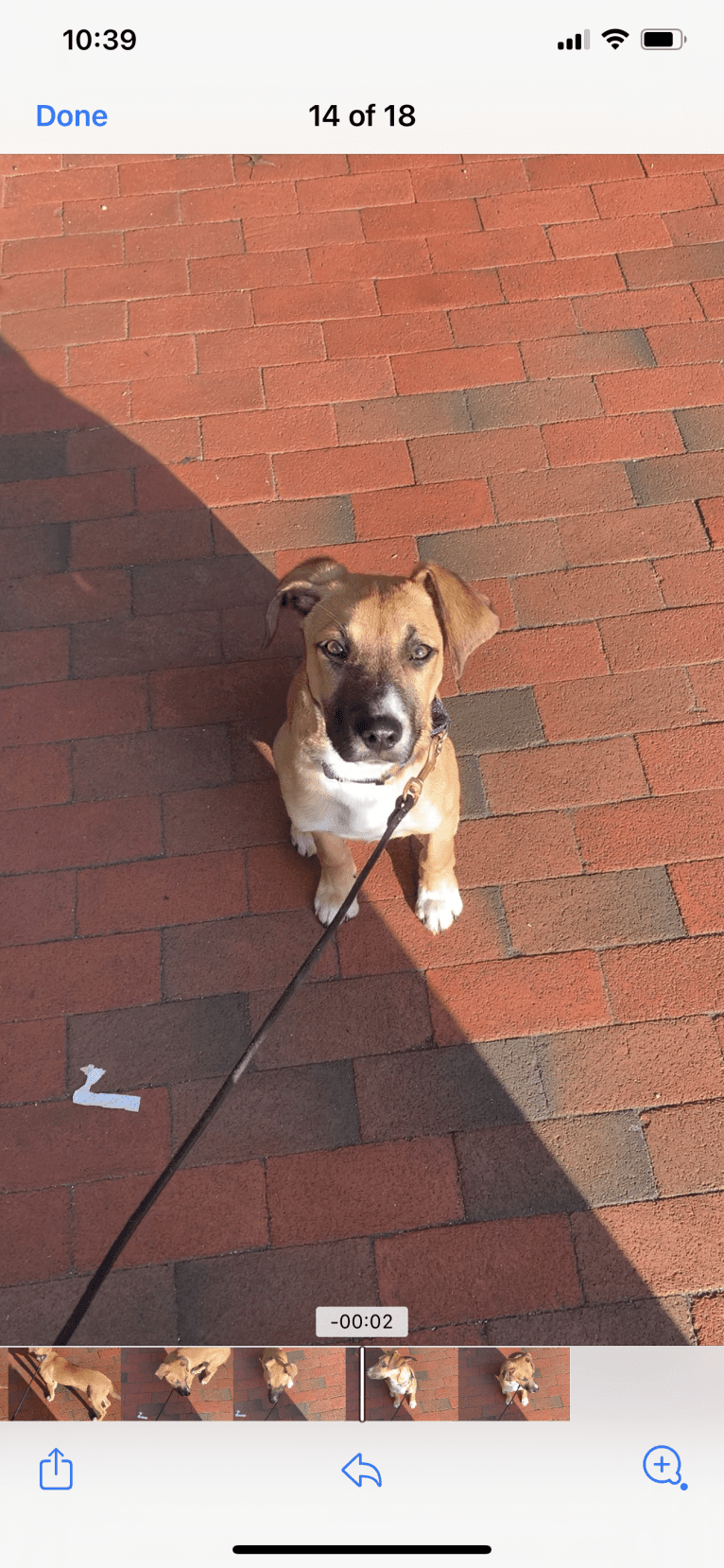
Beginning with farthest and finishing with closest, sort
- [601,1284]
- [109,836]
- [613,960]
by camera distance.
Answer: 1. [109,836]
2. [613,960]
3. [601,1284]

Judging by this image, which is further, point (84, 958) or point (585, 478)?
point (585, 478)

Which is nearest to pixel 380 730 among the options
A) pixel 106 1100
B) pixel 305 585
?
pixel 305 585

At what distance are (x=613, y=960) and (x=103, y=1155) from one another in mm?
1987

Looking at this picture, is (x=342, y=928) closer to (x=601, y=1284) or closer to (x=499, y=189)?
(x=601, y=1284)

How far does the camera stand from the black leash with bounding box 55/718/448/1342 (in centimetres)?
240

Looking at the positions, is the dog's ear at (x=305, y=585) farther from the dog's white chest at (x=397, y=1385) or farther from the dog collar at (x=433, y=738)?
the dog's white chest at (x=397, y=1385)

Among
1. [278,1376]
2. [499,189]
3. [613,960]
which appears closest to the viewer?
[278,1376]

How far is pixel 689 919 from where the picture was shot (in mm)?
3955

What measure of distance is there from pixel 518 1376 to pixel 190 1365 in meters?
0.93

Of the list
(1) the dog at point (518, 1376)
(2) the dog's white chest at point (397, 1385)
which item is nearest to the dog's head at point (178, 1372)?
(2) the dog's white chest at point (397, 1385)

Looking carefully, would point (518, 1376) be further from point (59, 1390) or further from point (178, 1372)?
point (59, 1390)

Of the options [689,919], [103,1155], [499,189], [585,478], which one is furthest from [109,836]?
[499,189]

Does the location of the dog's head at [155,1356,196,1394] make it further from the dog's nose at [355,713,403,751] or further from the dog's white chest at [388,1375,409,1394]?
the dog's nose at [355,713,403,751]
